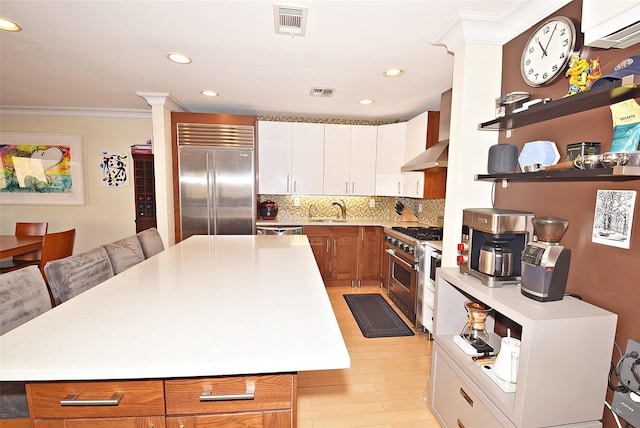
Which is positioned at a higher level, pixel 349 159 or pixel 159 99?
pixel 159 99

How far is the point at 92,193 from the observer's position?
14.1ft

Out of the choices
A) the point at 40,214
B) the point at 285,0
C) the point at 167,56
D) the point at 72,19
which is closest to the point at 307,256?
the point at 285,0

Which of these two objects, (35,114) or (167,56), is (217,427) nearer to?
(167,56)

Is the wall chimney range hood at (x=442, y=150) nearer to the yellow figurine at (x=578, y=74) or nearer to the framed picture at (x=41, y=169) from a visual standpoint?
the yellow figurine at (x=578, y=74)

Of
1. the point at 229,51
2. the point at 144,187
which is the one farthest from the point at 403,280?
the point at 144,187

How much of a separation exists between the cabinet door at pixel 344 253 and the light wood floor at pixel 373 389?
135 cm

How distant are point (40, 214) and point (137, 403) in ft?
16.2

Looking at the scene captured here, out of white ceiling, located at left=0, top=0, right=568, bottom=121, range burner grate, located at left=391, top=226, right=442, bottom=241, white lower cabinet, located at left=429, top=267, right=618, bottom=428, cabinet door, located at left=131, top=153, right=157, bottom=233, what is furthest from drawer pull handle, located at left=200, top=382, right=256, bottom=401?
cabinet door, located at left=131, top=153, right=157, bottom=233

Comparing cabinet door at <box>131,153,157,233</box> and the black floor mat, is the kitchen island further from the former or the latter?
cabinet door at <box>131,153,157,233</box>

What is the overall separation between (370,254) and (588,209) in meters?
2.89

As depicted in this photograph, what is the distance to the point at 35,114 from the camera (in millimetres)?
4090

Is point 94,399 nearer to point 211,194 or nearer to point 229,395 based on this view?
point 229,395

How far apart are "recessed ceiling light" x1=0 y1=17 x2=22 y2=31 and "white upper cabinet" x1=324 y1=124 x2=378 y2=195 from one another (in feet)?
9.91

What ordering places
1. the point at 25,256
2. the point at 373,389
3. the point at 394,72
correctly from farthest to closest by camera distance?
the point at 25,256 → the point at 394,72 → the point at 373,389
